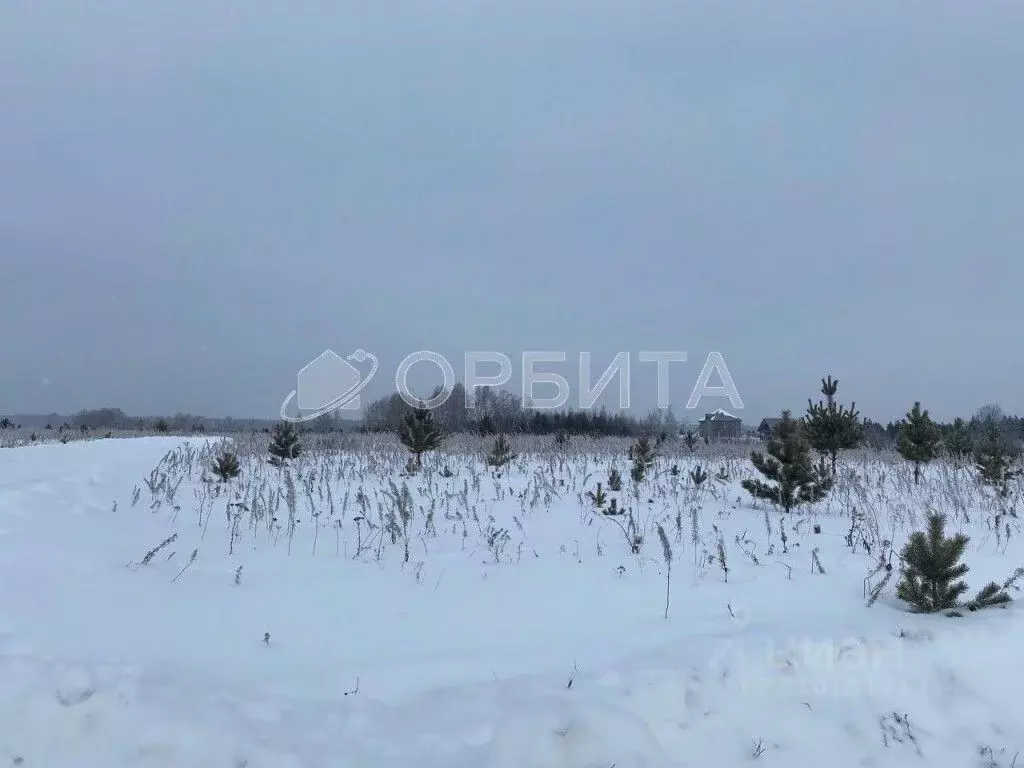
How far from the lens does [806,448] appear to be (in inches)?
Result: 324

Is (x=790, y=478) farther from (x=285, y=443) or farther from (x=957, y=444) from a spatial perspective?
(x=957, y=444)

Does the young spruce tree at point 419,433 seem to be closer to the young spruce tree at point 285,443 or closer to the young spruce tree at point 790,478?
the young spruce tree at point 285,443

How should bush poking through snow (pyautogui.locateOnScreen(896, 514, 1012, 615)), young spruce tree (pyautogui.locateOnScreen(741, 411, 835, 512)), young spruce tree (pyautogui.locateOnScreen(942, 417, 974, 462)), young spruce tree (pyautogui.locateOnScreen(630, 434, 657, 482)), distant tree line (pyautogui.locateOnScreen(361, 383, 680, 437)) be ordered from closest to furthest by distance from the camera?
bush poking through snow (pyautogui.locateOnScreen(896, 514, 1012, 615)), young spruce tree (pyautogui.locateOnScreen(741, 411, 835, 512)), young spruce tree (pyautogui.locateOnScreen(630, 434, 657, 482)), young spruce tree (pyautogui.locateOnScreen(942, 417, 974, 462)), distant tree line (pyautogui.locateOnScreen(361, 383, 680, 437))

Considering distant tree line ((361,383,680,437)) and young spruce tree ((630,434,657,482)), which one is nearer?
young spruce tree ((630,434,657,482))

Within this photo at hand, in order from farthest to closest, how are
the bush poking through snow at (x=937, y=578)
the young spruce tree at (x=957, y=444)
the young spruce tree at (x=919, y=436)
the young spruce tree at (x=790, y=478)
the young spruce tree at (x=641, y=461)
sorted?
1. the young spruce tree at (x=957, y=444)
2. the young spruce tree at (x=919, y=436)
3. the young spruce tree at (x=641, y=461)
4. the young spruce tree at (x=790, y=478)
5. the bush poking through snow at (x=937, y=578)

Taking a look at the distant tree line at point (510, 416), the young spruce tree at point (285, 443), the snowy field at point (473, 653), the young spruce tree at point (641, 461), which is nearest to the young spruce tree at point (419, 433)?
the young spruce tree at point (285, 443)

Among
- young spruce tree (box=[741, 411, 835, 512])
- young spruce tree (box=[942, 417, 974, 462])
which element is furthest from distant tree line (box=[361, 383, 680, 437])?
young spruce tree (box=[741, 411, 835, 512])

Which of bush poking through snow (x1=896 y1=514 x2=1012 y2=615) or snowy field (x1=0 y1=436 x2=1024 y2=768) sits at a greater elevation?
bush poking through snow (x1=896 y1=514 x2=1012 y2=615)

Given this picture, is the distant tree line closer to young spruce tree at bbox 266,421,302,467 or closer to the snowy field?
young spruce tree at bbox 266,421,302,467

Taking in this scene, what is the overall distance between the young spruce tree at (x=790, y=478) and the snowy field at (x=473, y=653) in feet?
7.45

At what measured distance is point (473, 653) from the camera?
3182mm

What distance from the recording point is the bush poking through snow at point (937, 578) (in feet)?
11.9

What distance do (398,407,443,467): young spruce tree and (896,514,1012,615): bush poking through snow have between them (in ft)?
30.9

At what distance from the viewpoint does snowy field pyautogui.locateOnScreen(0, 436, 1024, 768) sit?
2344mm
